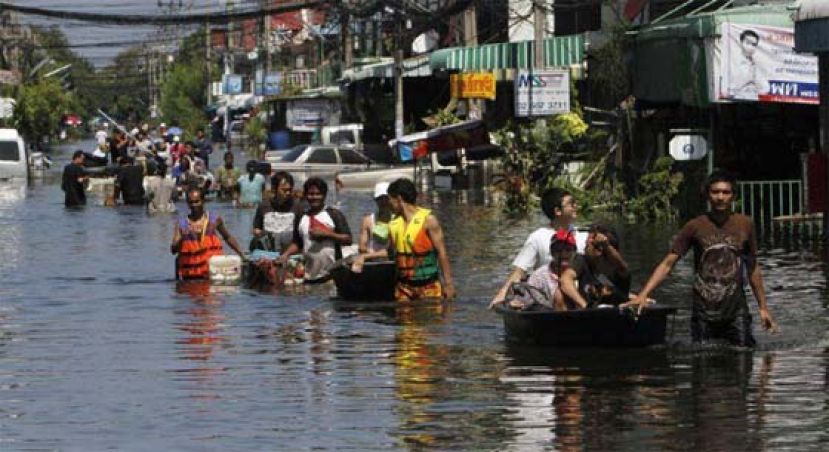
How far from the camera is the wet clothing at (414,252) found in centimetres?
1823

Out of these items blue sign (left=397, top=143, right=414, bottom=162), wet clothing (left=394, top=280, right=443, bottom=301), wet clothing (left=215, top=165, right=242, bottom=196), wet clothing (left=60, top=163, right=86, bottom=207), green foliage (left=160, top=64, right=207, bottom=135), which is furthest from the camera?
green foliage (left=160, top=64, right=207, bottom=135)

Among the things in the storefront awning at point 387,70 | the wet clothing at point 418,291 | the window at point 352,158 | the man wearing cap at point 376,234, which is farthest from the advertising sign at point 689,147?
the storefront awning at point 387,70

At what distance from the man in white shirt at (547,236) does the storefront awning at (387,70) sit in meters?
46.8

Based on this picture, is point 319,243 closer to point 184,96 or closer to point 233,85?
point 233,85

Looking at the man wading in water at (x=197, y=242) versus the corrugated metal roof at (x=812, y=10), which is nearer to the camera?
the man wading in water at (x=197, y=242)

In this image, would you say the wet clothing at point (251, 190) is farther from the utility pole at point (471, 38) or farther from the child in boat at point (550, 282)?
the child in boat at point (550, 282)

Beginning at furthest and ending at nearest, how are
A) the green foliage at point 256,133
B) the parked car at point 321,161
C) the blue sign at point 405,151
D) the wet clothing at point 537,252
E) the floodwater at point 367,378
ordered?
the green foliage at point 256,133 < the parked car at point 321,161 < the blue sign at point 405,151 < the wet clothing at point 537,252 < the floodwater at point 367,378

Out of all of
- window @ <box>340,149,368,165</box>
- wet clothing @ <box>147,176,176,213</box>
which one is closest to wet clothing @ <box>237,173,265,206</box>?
wet clothing @ <box>147,176,176,213</box>

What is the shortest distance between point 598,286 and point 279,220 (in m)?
7.81

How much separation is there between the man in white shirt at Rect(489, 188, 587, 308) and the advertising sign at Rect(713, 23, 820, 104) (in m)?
14.3

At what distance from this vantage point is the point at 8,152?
62.3 meters

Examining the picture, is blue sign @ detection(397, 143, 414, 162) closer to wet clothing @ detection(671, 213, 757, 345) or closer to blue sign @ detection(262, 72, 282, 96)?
wet clothing @ detection(671, 213, 757, 345)

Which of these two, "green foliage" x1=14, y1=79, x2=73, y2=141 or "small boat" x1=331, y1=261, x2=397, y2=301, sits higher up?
"green foliage" x1=14, y1=79, x2=73, y2=141

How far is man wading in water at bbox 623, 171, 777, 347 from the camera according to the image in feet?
46.5
